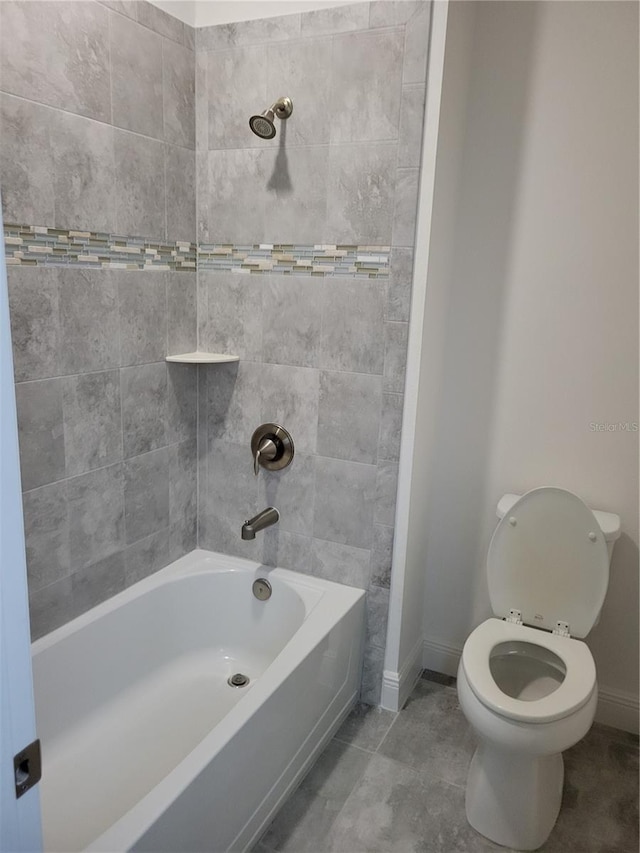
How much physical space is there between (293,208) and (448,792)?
195 cm

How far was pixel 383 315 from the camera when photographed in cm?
204

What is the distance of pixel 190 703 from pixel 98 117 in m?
1.87

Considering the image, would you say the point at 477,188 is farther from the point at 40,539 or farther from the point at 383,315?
the point at 40,539

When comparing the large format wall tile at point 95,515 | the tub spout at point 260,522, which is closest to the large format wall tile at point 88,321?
the large format wall tile at point 95,515

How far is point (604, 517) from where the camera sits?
6.78ft

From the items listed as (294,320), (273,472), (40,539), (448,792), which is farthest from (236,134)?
(448,792)

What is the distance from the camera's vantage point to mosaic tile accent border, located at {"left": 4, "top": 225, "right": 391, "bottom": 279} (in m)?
1.67

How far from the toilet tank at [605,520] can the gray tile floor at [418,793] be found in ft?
2.38

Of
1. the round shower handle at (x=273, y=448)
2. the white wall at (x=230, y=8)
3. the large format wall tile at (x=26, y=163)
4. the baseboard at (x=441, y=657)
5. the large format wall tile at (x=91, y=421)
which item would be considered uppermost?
the white wall at (x=230, y=8)

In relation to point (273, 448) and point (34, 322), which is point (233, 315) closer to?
point (273, 448)

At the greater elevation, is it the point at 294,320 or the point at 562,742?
the point at 294,320

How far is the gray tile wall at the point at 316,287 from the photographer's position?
6.35 ft

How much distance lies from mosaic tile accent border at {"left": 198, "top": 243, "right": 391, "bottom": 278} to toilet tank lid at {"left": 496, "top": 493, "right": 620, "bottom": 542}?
2.88 ft

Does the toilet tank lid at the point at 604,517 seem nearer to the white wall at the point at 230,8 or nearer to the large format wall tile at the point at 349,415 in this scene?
the large format wall tile at the point at 349,415
